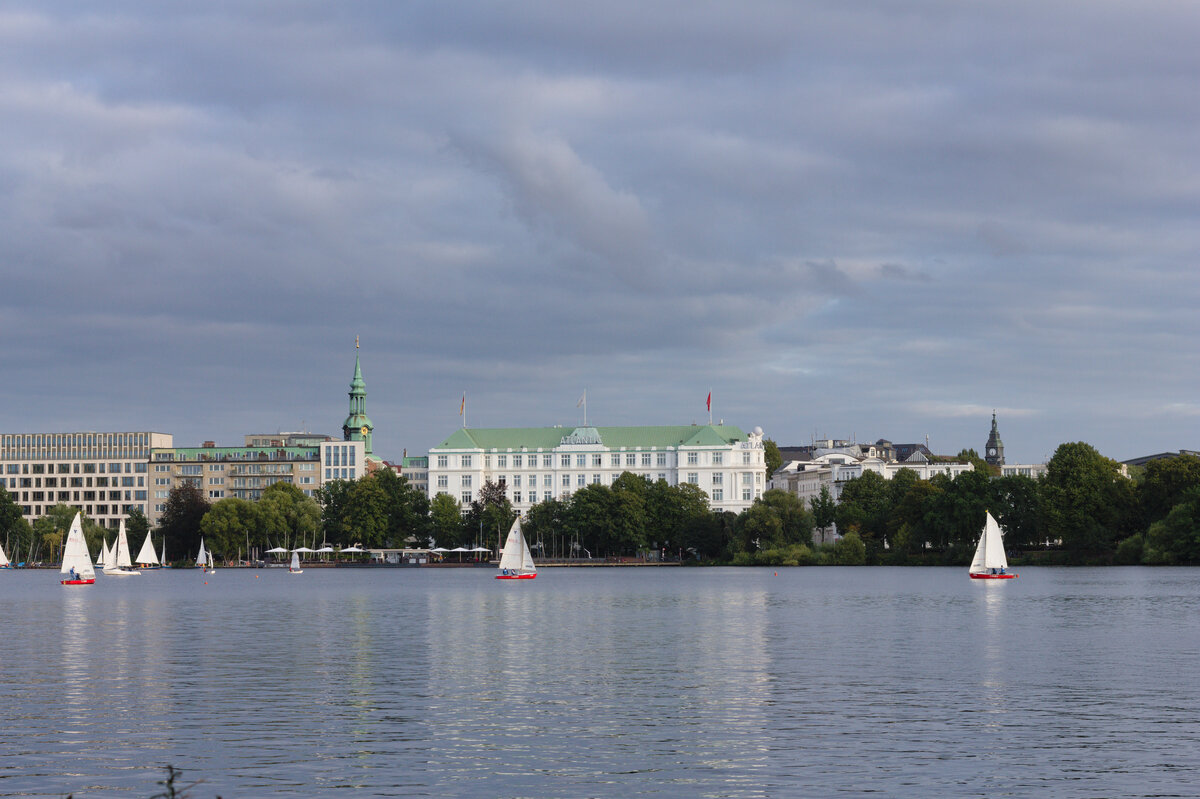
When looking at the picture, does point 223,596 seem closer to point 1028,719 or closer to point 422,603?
point 422,603

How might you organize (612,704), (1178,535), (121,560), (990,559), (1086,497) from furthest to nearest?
(121,560) → (1086,497) → (1178,535) → (990,559) → (612,704)

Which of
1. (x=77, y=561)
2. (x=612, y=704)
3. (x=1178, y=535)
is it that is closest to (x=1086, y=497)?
(x=1178, y=535)

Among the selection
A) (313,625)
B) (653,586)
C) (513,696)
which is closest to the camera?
(513,696)

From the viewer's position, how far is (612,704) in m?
42.8

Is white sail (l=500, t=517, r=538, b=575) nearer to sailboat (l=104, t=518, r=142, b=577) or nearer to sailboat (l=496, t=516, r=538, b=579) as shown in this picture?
sailboat (l=496, t=516, r=538, b=579)

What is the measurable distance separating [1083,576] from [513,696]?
4408 inches

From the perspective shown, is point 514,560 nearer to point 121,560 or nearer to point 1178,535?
point 121,560

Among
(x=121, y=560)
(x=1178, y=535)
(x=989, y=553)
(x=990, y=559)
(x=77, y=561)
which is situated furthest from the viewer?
(x=121, y=560)

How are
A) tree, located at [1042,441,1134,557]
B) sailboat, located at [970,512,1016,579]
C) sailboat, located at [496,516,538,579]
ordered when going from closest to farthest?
1. sailboat, located at [970,512,1016,579]
2. sailboat, located at [496,516,538,579]
3. tree, located at [1042,441,1134,557]

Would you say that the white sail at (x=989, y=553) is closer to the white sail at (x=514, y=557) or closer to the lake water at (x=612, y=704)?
the white sail at (x=514, y=557)

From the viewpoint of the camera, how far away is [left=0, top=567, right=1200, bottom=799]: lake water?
103 feet

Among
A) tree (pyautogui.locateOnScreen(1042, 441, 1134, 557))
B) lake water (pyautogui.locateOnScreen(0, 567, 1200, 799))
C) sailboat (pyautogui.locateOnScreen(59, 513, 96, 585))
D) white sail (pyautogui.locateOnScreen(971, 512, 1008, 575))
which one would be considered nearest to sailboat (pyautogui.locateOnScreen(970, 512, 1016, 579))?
white sail (pyautogui.locateOnScreen(971, 512, 1008, 575))

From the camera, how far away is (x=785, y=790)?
29.9 metres

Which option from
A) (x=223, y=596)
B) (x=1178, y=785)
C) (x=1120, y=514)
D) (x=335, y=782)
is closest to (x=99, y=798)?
(x=335, y=782)
